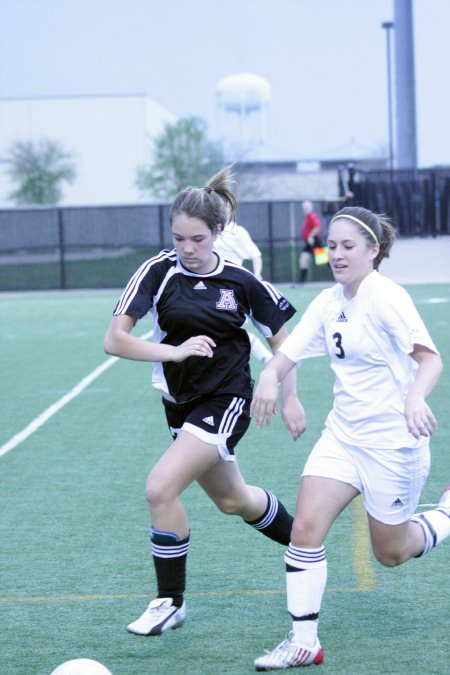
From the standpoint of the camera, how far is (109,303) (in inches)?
1108

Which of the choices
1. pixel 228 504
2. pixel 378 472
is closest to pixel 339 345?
pixel 378 472

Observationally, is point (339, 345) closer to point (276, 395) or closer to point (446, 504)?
point (276, 395)

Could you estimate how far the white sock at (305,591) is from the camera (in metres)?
4.55

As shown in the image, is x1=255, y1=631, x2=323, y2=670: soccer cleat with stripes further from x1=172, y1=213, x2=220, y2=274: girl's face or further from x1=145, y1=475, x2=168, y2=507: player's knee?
x1=172, y1=213, x2=220, y2=274: girl's face

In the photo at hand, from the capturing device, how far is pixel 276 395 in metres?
4.73

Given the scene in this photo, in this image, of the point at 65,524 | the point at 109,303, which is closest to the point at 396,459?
the point at 65,524

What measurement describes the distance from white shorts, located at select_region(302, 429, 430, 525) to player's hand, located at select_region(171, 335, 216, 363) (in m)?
0.62

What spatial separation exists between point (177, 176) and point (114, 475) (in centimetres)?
5563

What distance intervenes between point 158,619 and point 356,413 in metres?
1.21

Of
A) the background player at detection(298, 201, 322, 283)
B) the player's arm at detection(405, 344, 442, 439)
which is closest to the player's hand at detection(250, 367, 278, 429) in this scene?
the player's arm at detection(405, 344, 442, 439)

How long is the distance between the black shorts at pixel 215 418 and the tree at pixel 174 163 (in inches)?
2278

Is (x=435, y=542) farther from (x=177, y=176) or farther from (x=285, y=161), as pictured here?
(x=285, y=161)

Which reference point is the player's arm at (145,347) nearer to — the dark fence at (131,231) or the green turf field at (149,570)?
the green turf field at (149,570)

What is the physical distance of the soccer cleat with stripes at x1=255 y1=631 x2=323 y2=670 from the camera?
454 cm
